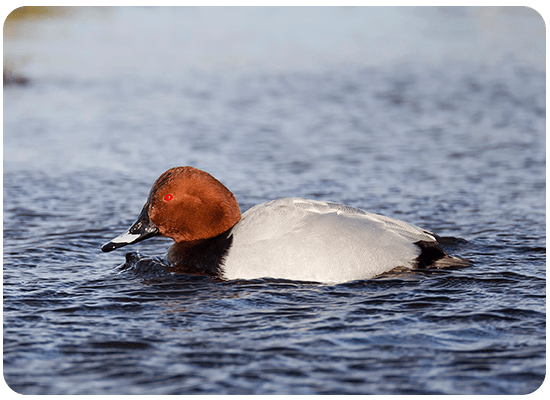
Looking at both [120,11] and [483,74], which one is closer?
[483,74]

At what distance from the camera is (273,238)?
657 centimetres

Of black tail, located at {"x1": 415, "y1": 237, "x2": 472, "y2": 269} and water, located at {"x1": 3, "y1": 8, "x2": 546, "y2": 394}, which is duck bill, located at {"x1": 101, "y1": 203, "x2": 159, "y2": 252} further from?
black tail, located at {"x1": 415, "y1": 237, "x2": 472, "y2": 269}

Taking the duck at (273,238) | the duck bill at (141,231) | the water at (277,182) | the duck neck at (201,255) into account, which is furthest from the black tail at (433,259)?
the duck bill at (141,231)

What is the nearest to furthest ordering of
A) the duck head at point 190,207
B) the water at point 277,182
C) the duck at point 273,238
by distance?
the water at point 277,182 < the duck at point 273,238 < the duck head at point 190,207

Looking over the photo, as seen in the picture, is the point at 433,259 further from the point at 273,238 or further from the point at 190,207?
the point at 190,207

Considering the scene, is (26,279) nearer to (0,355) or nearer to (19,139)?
(0,355)

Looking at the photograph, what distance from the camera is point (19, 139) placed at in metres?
12.8

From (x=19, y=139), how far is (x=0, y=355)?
337 inches

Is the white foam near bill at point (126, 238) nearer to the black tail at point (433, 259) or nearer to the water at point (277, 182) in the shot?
the water at point (277, 182)

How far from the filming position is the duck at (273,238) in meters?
6.48

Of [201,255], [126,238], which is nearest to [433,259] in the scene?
[201,255]

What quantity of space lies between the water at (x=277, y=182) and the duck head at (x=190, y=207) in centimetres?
53

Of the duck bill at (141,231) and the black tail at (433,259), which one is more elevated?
the duck bill at (141,231)

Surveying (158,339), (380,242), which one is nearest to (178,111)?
(380,242)
